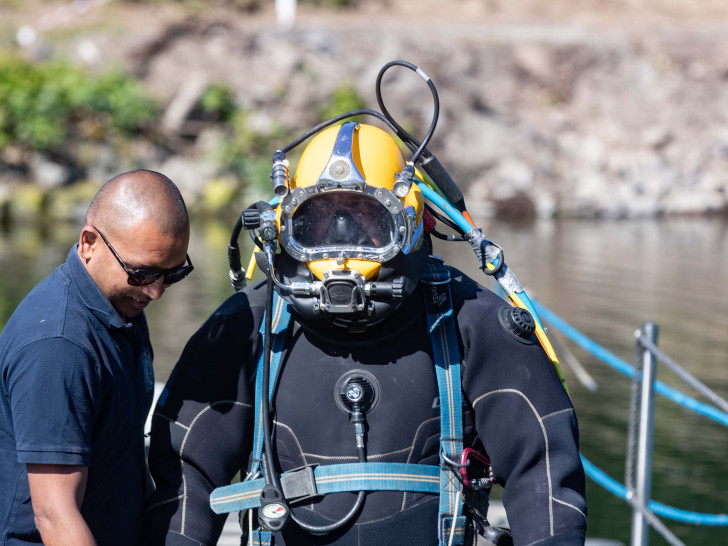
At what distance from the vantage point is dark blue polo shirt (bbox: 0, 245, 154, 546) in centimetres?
185

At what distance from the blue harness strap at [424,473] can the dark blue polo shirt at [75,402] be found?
9.4 inches

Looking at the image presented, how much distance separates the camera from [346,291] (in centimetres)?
203

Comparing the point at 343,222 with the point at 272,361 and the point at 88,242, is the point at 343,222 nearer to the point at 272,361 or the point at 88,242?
the point at 272,361

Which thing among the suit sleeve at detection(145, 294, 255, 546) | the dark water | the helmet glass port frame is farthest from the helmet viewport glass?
the dark water

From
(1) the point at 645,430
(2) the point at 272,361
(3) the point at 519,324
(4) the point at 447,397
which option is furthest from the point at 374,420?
(1) the point at 645,430

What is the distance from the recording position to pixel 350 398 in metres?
2.12

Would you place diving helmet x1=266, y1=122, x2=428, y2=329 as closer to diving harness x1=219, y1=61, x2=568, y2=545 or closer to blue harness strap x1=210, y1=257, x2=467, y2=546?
diving harness x1=219, y1=61, x2=568, y2=545

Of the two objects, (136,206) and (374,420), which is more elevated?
(136,206)

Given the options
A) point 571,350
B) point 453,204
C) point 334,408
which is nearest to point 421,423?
point 334,408

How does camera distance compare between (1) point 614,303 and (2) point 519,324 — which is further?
(1) point 614,303

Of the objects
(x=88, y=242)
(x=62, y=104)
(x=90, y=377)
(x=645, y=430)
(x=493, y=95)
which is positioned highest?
(x=493, y=95)

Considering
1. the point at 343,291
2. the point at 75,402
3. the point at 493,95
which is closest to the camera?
the point at 75,402

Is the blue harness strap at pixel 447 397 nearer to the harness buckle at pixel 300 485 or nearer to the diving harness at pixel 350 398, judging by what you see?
the diving harness at pixel 350 398

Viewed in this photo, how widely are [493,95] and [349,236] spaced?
18.4 meters
